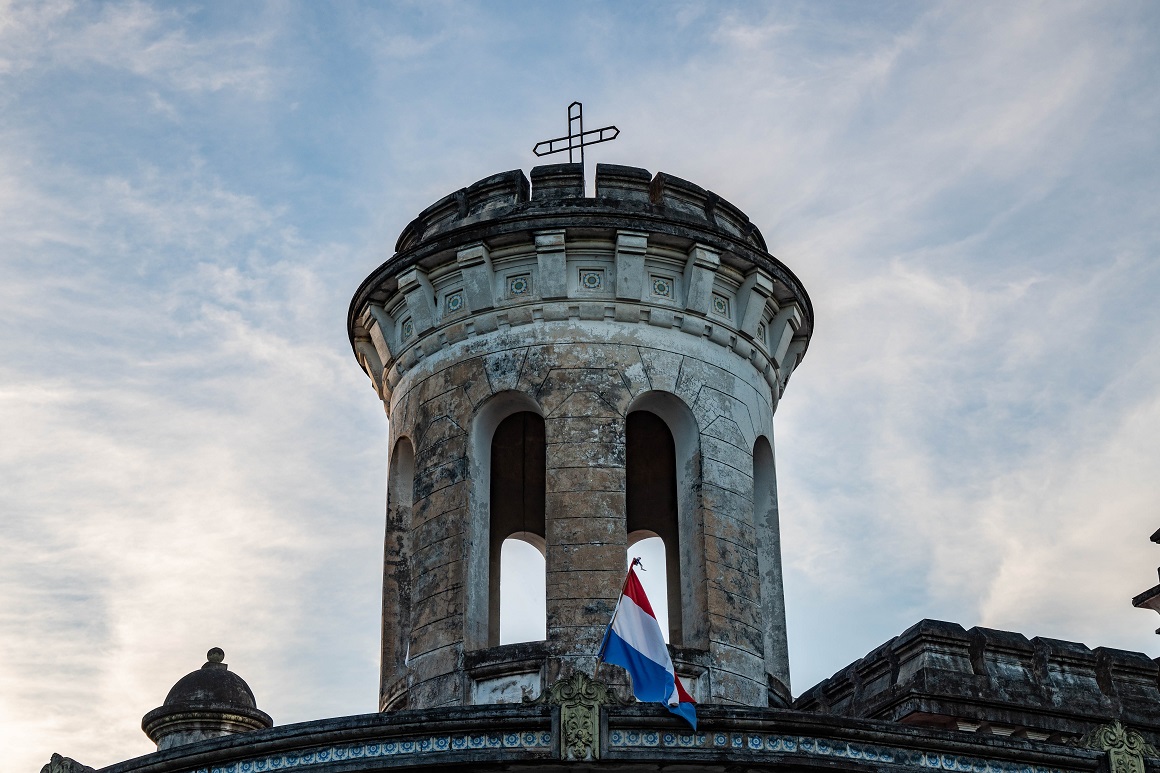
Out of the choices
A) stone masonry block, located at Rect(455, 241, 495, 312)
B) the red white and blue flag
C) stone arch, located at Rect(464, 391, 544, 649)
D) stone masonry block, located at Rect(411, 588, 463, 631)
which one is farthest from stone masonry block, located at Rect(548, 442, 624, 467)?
the red white and blue flag

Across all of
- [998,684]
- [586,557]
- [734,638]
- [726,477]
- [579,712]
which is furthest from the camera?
[726,477]

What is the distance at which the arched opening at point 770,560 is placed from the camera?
2161cm

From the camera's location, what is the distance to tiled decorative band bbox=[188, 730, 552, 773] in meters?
15.6

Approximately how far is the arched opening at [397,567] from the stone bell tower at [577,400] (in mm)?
27

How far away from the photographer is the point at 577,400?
21.0 metres

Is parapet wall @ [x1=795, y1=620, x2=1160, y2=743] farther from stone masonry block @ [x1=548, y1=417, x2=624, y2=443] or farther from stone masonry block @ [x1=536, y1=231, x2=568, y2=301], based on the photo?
stone masonry block @ [x1=536, y1=231, x2=568, y2=301]

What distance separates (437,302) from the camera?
73.5ft

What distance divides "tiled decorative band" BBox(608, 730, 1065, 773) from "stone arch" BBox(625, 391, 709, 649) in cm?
412

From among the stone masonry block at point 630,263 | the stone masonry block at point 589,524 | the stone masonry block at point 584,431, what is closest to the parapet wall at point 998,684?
the stone masonry block at point 589,524

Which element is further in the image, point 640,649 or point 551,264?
point 551,264

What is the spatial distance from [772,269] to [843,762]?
859 cm

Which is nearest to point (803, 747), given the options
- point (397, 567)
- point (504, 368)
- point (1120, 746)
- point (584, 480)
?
point (1120, 746)

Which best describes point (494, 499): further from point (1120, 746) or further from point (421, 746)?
point (1120, 746)

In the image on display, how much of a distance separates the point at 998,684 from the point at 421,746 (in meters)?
7.71
